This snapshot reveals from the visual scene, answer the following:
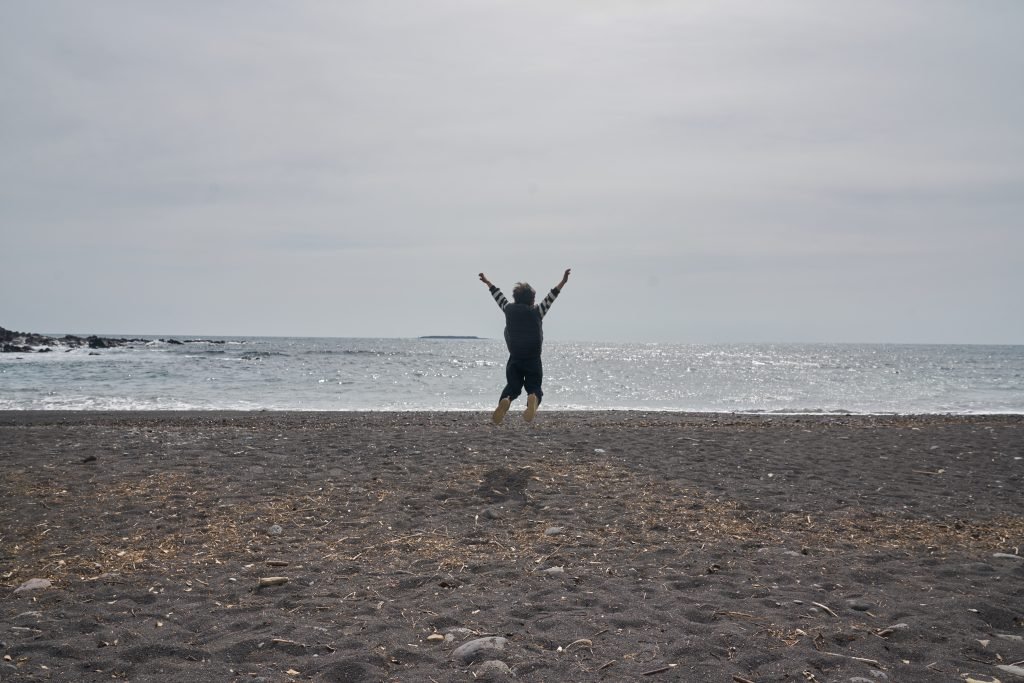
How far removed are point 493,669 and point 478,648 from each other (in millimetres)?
234

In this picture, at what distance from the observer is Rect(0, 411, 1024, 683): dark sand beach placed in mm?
3885

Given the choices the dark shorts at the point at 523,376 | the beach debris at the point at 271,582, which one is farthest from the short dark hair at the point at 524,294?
the beach debris at the point at 271,582

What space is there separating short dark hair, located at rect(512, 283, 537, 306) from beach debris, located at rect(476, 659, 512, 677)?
683cm

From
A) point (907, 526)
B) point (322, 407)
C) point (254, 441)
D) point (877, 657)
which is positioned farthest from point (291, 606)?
point (322, 407)

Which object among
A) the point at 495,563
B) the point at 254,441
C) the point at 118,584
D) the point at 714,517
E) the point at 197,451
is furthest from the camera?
the point at 254,441

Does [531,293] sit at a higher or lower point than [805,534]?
higher

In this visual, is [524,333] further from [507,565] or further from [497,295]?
[507,565]

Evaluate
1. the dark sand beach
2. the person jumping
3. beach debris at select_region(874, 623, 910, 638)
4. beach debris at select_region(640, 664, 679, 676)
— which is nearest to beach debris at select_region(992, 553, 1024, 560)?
→ the dark sand beach

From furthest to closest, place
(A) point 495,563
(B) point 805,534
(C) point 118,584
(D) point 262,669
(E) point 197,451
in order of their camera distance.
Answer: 1. (E) point 197,451
2. (B) point 805,534
3. (A) point 495,563
4. (C) point 118,584
5. (D) point 262,669

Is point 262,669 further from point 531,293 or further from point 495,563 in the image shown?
point 531,293

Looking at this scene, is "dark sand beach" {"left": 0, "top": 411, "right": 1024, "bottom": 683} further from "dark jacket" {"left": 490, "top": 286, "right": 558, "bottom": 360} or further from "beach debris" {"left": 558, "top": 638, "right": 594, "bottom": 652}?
"dark jacket" {"left": 490, "top": 286, "right": 558, "bottom": 360}

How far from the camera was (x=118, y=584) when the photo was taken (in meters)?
5.00

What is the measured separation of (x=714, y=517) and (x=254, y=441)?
7.13 metres

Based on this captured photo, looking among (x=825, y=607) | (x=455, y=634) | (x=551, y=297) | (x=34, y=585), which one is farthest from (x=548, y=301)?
(x=34, y=585)
